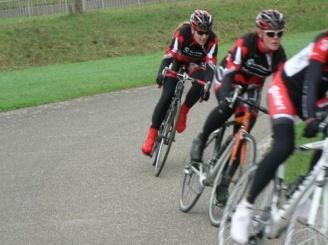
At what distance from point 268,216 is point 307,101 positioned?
992mm

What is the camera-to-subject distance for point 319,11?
1619 inches

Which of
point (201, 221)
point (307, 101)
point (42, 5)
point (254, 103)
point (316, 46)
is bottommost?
point (42, 5)

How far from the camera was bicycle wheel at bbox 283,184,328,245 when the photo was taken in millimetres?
4520

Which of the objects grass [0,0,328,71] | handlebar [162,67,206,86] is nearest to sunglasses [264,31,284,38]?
handlebar [162,67,206,86]

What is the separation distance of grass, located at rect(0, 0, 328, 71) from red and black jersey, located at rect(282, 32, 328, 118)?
26061mm

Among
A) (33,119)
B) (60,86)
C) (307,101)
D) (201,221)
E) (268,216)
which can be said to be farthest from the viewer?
(60,86)

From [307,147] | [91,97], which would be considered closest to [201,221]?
[307,147]

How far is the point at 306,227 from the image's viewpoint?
15.2 ft

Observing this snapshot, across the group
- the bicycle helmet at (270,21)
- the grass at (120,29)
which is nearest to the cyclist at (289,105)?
the bicycle helmet at (270,21)

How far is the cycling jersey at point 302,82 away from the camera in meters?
4.91

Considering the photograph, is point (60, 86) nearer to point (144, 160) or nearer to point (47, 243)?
point (144, 160)

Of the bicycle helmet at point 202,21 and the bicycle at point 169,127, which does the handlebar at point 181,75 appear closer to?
the bicycle at point 169,127

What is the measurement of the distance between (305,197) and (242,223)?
0.69m

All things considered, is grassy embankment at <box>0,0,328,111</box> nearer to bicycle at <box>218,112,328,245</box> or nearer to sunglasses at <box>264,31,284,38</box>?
sunglasses at <box>264,31,284,38</box>
